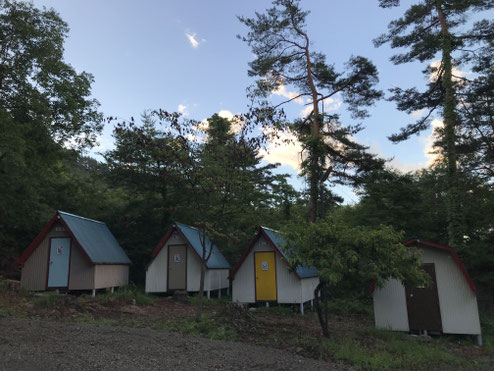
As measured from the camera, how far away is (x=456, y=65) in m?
15.6

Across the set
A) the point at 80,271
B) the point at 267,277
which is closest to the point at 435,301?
the point at 267,277

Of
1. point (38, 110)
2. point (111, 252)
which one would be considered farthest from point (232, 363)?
point (38, 110)

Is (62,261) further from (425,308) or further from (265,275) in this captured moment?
(425,308)

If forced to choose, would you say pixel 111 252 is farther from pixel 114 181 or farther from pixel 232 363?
pixel 232 363

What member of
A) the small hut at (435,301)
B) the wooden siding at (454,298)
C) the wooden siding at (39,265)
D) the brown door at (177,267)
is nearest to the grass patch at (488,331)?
the small hut at (435,301)

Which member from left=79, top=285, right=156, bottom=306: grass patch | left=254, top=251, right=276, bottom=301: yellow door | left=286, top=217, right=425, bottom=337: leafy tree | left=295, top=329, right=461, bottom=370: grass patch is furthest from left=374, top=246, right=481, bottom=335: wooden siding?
left=79, top=285, right=156, bottom=306: grass patch

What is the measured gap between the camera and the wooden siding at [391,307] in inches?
403

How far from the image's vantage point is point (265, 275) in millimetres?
14047

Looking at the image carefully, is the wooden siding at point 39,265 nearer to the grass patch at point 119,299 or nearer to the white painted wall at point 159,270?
the grass patch at point 119,299

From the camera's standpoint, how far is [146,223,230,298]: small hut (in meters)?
15.8

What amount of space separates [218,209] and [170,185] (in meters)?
9.52

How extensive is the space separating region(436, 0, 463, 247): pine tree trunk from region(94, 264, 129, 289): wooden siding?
14277 millimetres

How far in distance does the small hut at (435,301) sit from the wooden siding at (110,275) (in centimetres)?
1068

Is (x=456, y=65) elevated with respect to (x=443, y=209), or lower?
elevated
